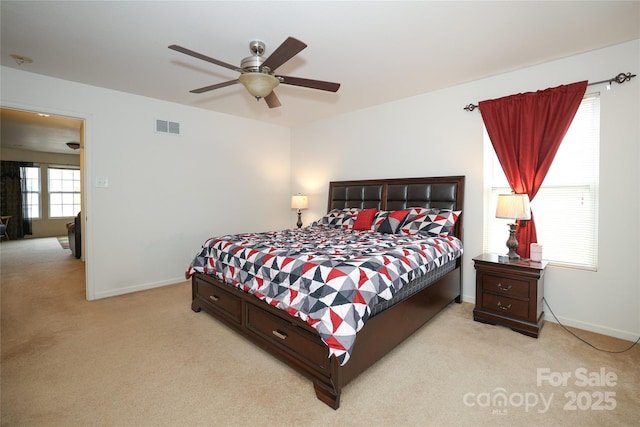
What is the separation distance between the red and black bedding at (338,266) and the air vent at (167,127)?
83.3 inches

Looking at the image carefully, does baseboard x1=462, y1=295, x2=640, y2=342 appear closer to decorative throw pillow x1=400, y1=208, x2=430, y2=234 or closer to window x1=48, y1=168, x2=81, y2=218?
decorative throw pillow x1=400, y1=208, x2=430, y2=234

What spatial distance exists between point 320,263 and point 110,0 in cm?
226

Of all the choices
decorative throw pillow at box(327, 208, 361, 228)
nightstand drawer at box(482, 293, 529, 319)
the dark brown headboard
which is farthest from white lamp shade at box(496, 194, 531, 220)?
decorative throw pillow at box(327, 208, 361, 228)

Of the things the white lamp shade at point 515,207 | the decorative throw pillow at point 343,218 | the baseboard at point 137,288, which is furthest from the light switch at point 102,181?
the white lamp shade at point 515,207

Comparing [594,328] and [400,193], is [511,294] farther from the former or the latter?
[400,193]

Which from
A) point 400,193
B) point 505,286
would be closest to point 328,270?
point 505,286

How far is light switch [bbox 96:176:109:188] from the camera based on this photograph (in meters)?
3.58

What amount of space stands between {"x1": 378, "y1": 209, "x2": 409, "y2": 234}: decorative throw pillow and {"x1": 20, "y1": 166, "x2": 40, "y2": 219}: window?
33.3 feet

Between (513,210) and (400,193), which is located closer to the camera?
(513,210)

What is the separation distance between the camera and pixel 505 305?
2730mm

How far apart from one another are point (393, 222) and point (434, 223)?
0.44m

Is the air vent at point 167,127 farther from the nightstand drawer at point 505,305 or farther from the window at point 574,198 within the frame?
the window at point 574,198

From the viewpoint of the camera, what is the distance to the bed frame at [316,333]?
180 centimetres

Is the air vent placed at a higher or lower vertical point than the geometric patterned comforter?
higher
